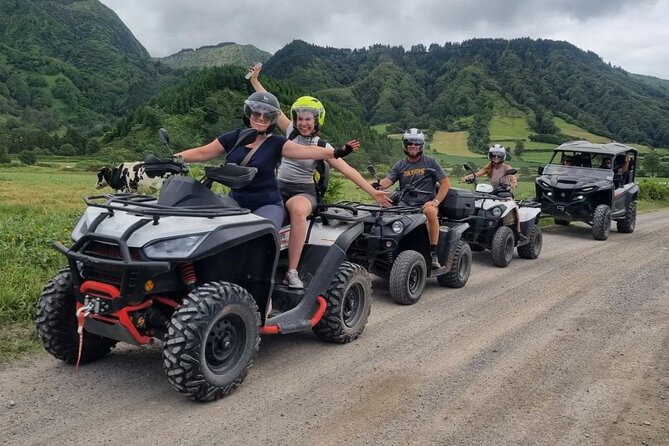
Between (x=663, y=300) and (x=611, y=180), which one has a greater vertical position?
(x=611, y=180)

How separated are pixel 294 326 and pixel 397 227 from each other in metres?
2.49

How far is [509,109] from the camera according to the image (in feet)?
417

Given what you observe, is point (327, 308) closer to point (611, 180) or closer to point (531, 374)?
point (531, 374)

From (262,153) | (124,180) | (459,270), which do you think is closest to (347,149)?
(262,153)

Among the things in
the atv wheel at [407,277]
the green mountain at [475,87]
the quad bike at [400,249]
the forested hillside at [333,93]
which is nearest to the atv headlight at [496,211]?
the quad bike at [400,249]

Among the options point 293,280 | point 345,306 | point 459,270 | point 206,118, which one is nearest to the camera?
point 293,280

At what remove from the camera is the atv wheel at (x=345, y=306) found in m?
5.49

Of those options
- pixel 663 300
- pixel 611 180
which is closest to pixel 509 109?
pixel 611 180

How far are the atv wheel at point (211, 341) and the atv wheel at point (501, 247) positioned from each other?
6.42 metres

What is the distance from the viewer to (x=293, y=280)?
5402 millimetres

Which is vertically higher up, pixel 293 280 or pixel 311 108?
pixel 311 108

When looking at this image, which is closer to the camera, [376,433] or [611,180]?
[376,433]

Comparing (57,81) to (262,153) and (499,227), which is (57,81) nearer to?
(499,227)

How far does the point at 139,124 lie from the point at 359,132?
30.4m
